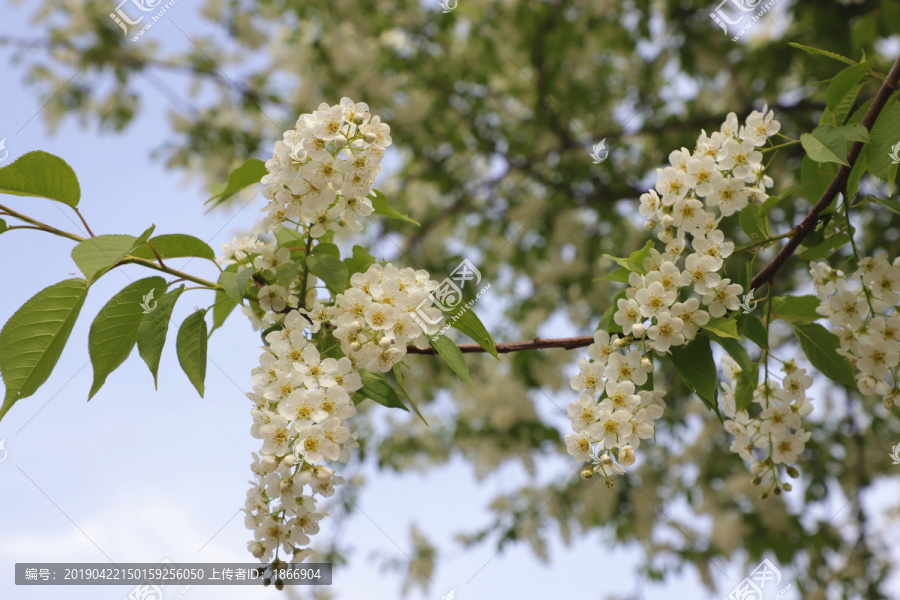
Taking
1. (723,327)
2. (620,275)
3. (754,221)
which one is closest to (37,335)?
(620,275)

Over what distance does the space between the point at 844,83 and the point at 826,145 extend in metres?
0.15

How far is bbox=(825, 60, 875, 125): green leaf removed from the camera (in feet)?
3.39

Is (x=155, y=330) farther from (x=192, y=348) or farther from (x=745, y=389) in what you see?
(x=745, y=389)

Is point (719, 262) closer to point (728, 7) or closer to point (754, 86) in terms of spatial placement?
point (728, 7)

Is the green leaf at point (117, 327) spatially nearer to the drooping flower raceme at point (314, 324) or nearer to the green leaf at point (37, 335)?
the green leaf at point (37, 335)

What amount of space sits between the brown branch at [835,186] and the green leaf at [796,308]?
15 centimetres

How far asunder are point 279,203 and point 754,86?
13.9 feet

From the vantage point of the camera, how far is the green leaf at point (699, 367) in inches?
38.4

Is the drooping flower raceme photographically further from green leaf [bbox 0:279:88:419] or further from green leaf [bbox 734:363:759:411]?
green leaf [bbox 734:363:759:411]

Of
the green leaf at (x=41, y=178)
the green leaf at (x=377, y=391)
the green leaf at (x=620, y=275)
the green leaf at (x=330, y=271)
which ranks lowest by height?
the green leaf at (x=377, y=391)

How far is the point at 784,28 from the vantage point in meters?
3.94

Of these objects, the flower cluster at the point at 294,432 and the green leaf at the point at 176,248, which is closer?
the flower cluster at the point at 294,432

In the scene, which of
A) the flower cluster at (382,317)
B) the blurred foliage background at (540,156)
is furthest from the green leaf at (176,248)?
the blurred foliage background at (540,156)

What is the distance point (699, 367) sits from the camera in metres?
1.00
